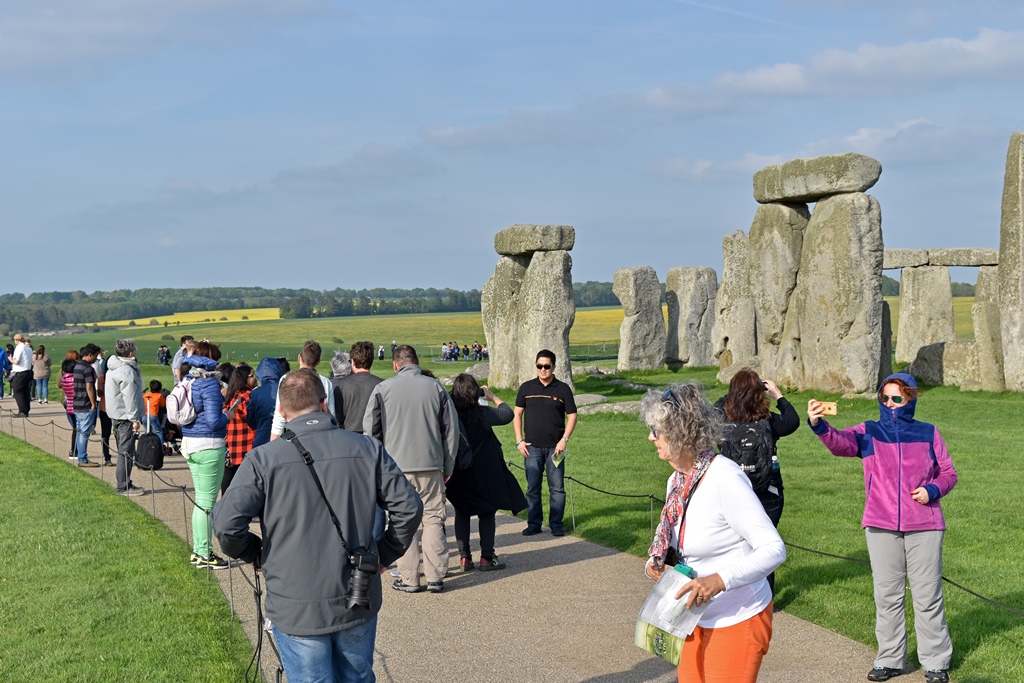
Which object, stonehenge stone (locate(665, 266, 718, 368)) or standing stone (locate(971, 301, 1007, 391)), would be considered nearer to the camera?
standing stone (locate(971, 301, 1007, 391))

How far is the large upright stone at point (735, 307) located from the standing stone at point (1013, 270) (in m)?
9.86

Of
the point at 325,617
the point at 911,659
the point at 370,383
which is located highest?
the point at 370,383

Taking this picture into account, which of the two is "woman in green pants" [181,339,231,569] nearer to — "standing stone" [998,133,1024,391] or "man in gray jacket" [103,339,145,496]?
"man in gray jacket" [103,339,145,496]

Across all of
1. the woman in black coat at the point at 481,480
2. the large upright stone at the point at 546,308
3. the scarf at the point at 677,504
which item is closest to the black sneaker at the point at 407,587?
the woman in black coat at the point at 481,480

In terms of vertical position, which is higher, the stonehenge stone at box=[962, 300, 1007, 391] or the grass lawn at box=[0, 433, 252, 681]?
the stonehenge stone at box=[962, 300, 1007, 391]

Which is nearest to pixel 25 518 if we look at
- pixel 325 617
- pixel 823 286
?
pixel 325 617

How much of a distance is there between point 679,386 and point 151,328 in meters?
96.0

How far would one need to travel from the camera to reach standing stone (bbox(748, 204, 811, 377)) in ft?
78.8

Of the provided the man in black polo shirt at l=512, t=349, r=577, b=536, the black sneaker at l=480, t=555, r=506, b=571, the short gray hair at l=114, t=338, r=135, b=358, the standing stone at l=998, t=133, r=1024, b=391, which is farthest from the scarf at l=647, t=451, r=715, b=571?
the standing stone at l=998, t=133, r=1024, b=391

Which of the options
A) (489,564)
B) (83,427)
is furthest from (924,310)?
(489,564)

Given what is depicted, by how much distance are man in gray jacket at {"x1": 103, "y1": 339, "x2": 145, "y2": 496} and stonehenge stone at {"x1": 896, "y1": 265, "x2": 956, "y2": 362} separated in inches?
1001

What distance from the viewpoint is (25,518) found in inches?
474

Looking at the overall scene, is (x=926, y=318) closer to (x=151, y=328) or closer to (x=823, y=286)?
(x=823, y=286)

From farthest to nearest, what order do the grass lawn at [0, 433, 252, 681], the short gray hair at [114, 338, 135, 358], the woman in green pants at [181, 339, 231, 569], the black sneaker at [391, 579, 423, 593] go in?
1. the short gray hair at [114, 338, 135, 358]
2. the woman in green pants at [181, 339, 231, 569]
3. the black sneaker at [391, 579, 423, 593]
4. the grass lawn at [0, 433, 252, 681]
